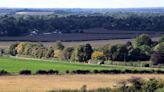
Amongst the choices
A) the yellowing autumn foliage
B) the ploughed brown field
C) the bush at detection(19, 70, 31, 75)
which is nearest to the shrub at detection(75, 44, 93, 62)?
the yellowing autumn foliage

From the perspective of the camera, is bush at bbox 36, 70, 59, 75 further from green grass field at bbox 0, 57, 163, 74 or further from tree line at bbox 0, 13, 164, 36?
tree line at bbox 0, 13, 164, 36

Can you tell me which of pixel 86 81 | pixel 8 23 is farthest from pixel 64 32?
pixel 86 81

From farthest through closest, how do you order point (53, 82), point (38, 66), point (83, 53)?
1. point (83, 53)
2. point (38, 66)
3. point (53, 82)

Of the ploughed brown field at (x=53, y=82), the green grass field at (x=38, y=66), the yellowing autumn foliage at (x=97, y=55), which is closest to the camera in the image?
the ploughed brown field at (x=53, y=82)


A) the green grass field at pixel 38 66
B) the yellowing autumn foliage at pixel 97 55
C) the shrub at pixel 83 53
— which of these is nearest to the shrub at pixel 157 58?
the green grass field at pixel 38 66

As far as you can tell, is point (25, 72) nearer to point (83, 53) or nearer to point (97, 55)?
point (97, 55)

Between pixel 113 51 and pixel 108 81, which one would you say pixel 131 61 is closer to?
pixel 113 51

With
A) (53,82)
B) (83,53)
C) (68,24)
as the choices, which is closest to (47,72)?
(53,82)

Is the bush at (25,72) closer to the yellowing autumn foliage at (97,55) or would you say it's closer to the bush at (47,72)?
the bush at (47,72)

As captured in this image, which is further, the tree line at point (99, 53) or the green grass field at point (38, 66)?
the tree line at point (99, 53)
